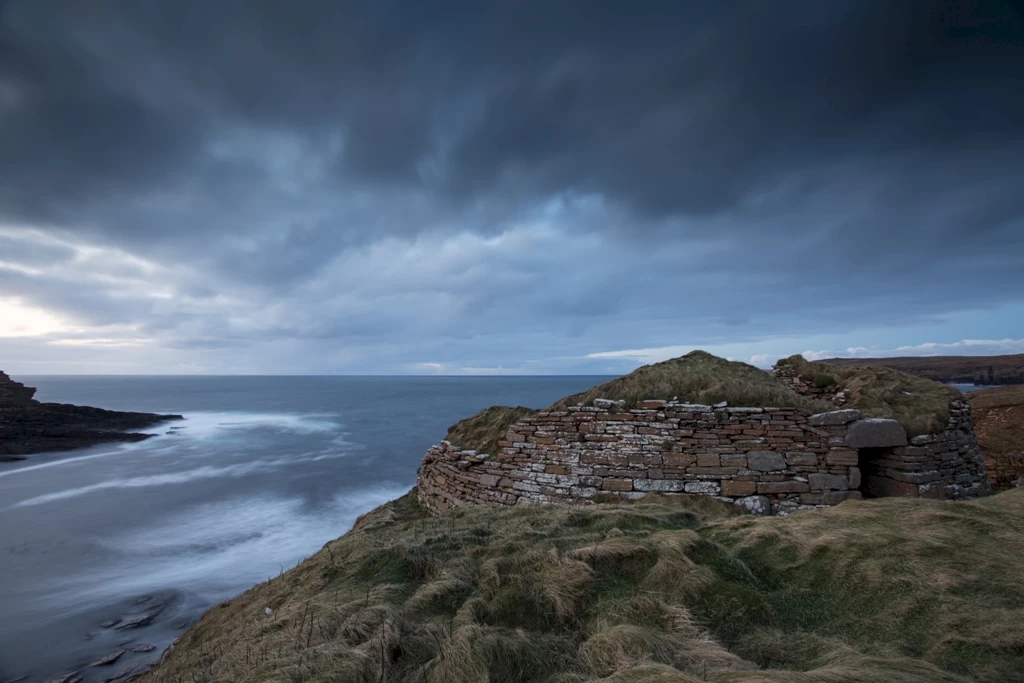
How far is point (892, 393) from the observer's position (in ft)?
36.2

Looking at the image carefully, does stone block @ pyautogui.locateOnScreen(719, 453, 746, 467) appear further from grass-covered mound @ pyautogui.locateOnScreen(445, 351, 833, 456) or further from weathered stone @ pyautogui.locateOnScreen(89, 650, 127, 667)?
weathered stone @ pyautogui.locateOnScreen(89, 650, 127, 667)

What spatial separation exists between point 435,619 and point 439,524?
3.99 meters

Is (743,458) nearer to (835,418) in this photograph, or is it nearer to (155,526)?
(835,418)

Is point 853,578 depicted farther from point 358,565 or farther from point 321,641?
point 358,565

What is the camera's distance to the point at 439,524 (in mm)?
8328

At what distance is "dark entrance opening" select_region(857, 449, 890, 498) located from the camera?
9773mm

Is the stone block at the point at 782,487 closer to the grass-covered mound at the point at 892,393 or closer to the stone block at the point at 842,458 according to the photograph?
the stone block at the point at 842,458

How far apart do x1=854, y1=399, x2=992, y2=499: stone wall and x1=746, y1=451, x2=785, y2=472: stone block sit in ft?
5.85

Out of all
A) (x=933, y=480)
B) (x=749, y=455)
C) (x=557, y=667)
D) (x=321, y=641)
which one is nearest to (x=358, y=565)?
(x=321, y=641)

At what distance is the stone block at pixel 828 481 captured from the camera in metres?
9.26

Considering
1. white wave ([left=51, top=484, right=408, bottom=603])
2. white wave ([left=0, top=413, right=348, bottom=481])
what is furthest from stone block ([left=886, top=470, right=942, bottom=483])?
white wave ([left=0, top=413, right=348, bottom=481])

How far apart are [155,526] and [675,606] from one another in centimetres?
2498

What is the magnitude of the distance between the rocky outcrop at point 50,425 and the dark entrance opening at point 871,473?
52.9m

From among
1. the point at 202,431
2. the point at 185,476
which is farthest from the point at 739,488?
the point at 202,431
